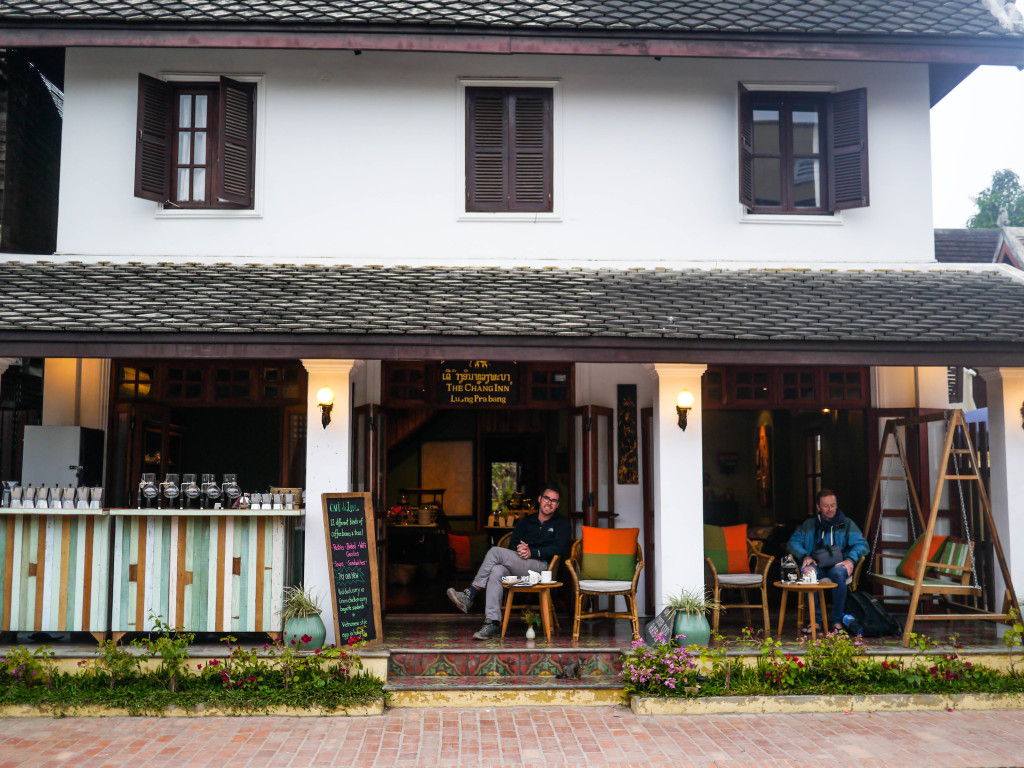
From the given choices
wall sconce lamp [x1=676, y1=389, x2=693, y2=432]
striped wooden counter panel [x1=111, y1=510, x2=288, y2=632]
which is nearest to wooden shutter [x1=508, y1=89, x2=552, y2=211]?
wall sconce lamp [x1=676, y1=389, x2=693, y2=432]

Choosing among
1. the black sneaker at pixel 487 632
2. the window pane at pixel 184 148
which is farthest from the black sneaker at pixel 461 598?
the window pane at pixel 184 148

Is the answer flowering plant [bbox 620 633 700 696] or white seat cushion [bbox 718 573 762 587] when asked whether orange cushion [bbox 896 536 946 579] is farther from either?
flowering plant [bbox 620 633 700 696]

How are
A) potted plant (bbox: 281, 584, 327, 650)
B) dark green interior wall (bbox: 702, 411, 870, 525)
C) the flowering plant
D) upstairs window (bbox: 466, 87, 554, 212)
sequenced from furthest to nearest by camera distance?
dark green interior wall (bbox: 702, 411, 870, 525) → upstairs window (bbox: 466, 87, 554, 212) → potted plant (bbox: 281, 584, 327, 650) → the flowering plant

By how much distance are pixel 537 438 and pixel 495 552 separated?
652 cm

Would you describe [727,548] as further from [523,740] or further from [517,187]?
[517,187]

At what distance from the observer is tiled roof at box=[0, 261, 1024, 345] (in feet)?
24.9

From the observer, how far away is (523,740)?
6352 mm

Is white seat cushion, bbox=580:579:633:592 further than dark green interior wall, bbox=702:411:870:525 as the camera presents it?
No

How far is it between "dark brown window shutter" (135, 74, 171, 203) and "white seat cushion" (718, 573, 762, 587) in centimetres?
668

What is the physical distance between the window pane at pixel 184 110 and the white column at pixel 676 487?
5.48m

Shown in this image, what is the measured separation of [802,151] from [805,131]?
0.75ft

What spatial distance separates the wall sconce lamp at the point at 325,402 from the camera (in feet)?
26.0

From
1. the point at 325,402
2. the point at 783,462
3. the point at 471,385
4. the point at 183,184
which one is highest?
the point at 183,184

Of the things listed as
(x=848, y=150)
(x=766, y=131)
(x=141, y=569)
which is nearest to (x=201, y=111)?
(x=141, y=569)
